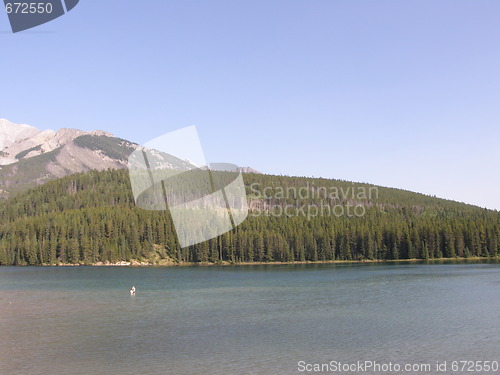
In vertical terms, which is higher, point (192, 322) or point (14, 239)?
point (14, 239)

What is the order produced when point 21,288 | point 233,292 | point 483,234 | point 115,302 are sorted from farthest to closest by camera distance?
point 483,234 → point 21,288 → point 233,292 → point 115,302

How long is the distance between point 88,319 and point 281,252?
128 m

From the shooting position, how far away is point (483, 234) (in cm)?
16675

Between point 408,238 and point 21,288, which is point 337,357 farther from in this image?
point 408,238

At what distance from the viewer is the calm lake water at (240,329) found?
3209cm

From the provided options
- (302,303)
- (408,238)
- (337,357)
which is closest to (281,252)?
(408,238)

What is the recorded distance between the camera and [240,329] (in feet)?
140

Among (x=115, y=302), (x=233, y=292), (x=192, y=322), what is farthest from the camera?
(x=233, y=292)

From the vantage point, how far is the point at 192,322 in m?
46.5

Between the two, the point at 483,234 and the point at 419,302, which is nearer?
the point at 419,302

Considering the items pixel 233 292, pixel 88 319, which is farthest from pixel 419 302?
pixel 88 319

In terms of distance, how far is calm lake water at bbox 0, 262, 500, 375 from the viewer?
32.1m

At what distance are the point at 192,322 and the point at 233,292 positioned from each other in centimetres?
2766

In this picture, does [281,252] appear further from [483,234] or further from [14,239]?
[14,239]
